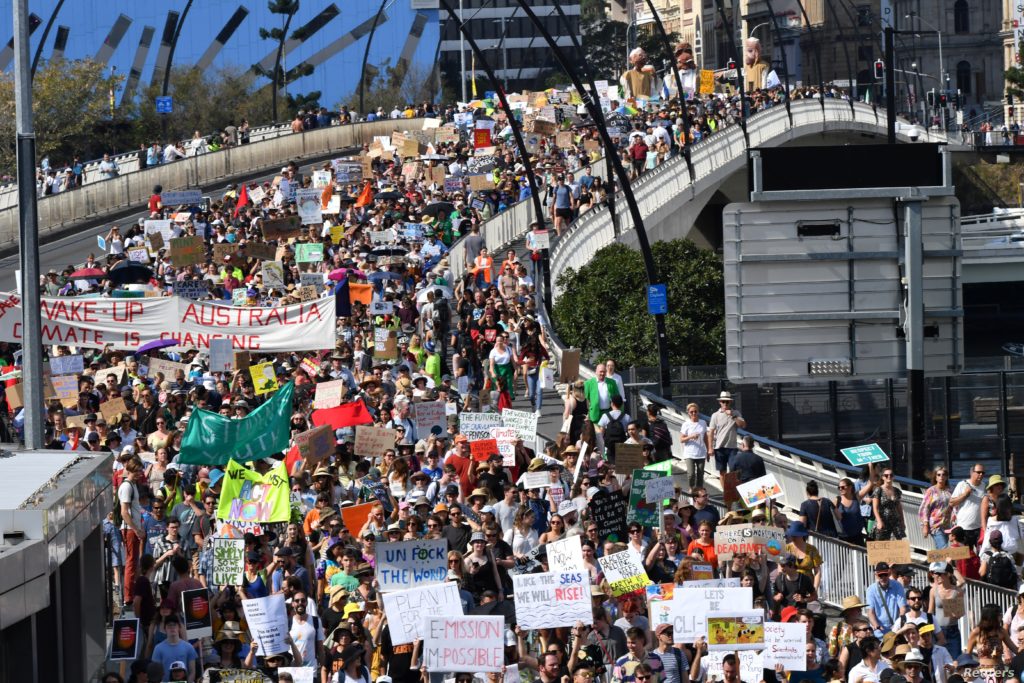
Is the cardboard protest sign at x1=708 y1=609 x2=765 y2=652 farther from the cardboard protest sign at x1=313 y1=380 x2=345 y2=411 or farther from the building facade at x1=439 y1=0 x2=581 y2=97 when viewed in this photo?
the building facade at x1=439 y1=0 x2=581 y2=97

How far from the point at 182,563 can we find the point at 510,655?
2653mm

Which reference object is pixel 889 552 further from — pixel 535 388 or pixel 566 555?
pixel 535 388

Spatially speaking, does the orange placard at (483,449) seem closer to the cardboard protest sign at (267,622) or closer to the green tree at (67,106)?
the cardboard protest sign at (267,622)

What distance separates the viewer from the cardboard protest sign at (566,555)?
15.5m

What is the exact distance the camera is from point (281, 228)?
37812mm

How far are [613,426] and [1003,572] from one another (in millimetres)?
6382

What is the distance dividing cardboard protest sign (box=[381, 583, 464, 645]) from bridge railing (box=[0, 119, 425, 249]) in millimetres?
36505

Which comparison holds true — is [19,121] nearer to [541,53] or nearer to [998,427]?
[998,427]

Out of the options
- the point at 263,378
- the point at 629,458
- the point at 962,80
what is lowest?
the point at 629,458

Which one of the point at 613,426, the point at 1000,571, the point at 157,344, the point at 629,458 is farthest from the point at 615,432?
the point at 157,344

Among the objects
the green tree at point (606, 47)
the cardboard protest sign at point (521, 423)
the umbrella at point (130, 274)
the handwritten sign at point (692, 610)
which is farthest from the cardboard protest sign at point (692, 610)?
the green tree at point (606, 47)

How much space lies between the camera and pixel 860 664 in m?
14.0

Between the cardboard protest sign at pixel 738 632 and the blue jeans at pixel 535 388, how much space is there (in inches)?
483

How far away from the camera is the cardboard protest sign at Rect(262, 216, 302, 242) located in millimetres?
37656
